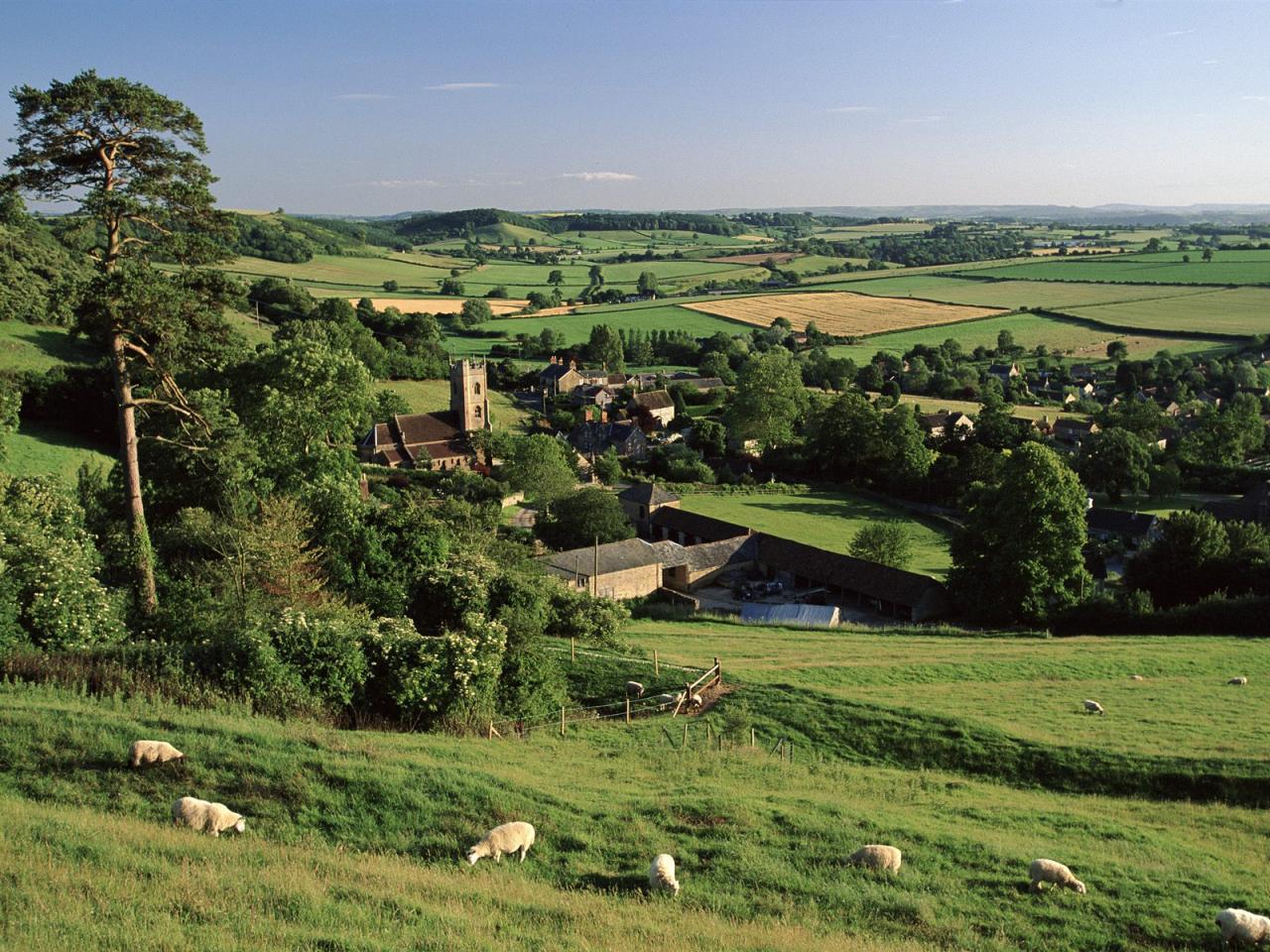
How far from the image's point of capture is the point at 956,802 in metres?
16.3

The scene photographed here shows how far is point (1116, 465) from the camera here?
6269 cm

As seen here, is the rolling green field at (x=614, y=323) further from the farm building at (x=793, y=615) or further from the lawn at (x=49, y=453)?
the farm building at (x=793, y=615)

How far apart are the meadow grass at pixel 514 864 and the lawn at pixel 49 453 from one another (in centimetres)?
3307

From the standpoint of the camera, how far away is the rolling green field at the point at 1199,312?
120750 mm

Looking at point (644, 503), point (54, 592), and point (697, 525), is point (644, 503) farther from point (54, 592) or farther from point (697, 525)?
point (54, 592)

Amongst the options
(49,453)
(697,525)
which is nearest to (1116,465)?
(697,525)

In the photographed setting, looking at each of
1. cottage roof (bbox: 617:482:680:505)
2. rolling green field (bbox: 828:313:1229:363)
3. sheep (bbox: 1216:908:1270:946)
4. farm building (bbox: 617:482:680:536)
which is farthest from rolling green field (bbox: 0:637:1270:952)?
rolling green field (bbox: 828:313:1229:363)

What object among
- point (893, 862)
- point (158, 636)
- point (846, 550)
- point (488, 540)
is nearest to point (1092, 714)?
point (893, 862)

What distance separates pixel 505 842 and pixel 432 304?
117072 mm

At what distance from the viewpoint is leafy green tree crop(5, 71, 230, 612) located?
1598 cm

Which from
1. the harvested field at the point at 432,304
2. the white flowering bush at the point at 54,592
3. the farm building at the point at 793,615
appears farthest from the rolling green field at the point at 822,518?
the harvested field at the point at 432,304

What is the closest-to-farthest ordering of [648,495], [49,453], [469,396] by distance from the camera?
[49,453]
[648,495]
[469,396]

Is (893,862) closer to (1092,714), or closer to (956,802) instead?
(956,802)

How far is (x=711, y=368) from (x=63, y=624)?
9257cm
